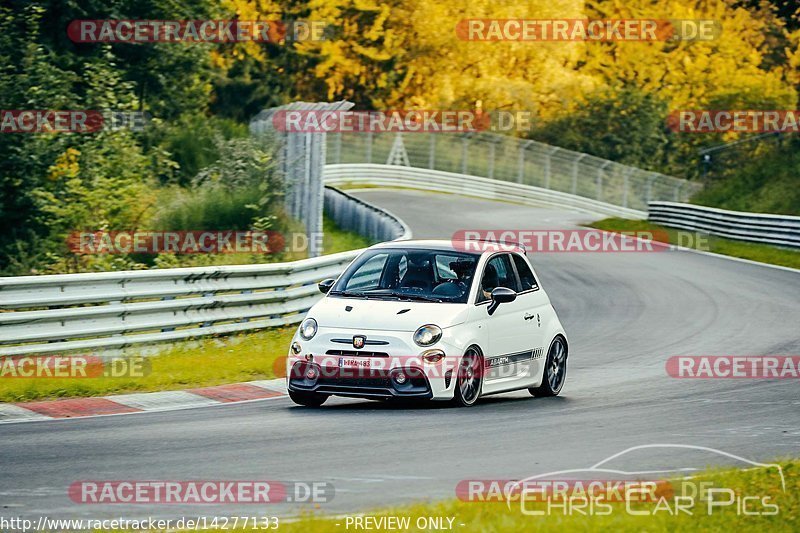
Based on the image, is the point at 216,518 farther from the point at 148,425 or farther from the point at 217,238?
the point at 217,238

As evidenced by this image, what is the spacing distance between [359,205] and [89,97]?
710cm

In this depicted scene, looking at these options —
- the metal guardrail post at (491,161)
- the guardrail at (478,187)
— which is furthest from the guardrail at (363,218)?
the metal guardrail post at (491,161)

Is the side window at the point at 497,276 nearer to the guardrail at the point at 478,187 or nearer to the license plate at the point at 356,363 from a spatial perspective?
the license plate at the point at 356,363

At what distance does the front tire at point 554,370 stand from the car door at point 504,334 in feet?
1.20

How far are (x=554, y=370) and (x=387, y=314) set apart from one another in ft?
8.43

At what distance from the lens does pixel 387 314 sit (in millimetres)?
12570

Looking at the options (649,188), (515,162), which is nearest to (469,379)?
(515,162)

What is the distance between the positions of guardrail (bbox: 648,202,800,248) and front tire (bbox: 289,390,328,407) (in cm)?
2364

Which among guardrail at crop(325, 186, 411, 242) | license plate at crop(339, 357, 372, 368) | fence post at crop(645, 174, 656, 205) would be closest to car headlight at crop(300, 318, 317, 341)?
license plate at crop(339, 357, 372, 368)

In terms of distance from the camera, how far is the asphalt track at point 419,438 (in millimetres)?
8930

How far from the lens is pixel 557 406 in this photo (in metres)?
13.3

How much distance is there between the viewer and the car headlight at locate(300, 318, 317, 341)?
12.6 metres

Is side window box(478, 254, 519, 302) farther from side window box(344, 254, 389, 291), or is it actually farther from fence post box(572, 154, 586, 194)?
fence post box(572, 154, 586, 194)

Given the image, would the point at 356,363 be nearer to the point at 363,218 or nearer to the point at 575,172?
the point at 363,218
